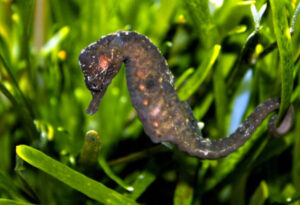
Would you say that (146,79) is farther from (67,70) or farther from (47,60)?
(47,60)

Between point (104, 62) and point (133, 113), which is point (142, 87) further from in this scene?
point (133, 113)

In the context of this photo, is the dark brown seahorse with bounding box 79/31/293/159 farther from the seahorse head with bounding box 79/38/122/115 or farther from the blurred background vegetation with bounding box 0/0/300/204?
the blurred background vegetation with bounding box 0/0/300/204

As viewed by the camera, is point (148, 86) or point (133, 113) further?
point (133, 113)

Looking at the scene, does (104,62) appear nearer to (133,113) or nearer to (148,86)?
(148,86)

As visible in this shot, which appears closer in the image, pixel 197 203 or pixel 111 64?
pixel 111 64

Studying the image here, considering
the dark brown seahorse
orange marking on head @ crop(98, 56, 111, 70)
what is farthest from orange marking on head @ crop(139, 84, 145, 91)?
orange marking on head @ crop(98, 56, 111, 70)

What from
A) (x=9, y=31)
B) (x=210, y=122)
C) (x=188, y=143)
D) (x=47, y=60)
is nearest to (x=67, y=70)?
(x=47, y=60)

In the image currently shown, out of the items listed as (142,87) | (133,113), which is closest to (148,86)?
(142,87)

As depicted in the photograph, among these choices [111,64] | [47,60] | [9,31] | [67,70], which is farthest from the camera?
[9,31]
